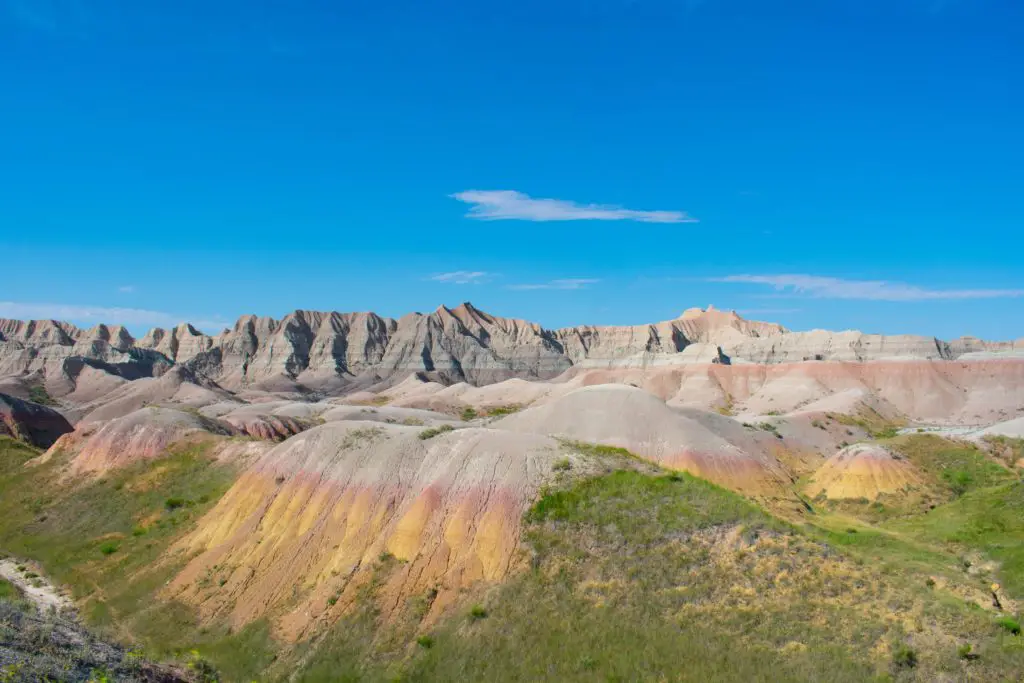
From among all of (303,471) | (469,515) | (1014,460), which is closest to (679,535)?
(469,515)

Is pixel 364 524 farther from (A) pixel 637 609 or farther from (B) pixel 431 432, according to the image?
(A) pixel 637 609

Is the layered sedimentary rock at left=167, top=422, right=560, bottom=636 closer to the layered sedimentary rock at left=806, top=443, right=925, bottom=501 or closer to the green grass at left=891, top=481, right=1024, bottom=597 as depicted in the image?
the green grass at left=891, top=481, right=1024, bottom=597

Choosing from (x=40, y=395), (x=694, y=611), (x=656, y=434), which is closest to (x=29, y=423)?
(x=656, y=434)

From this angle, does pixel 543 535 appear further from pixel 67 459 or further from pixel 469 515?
pixel 67 459

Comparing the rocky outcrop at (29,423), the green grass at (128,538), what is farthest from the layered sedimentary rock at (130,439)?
the rocky outcrop at (29,423)

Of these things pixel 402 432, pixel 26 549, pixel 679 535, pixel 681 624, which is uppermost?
pixel 402 432

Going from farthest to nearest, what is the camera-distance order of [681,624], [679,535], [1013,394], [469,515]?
[1013,394] → [469,515] → [679,535] → [681,624]

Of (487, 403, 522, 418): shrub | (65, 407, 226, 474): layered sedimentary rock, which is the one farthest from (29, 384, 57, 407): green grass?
(65, 407, 226, 474): layered sedimentary rock
